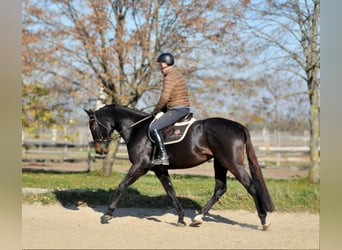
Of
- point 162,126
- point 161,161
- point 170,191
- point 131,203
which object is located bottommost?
point 131,203

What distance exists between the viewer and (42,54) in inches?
433

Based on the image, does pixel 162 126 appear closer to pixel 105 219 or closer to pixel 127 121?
pixel 127 121

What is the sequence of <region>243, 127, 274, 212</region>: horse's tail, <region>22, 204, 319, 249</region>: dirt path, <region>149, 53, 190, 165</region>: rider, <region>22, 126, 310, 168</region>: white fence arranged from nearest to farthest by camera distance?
<region>22, 204, 319, 249</region>: dirt path → <region>243, 127, 274, 212</region>: horse's tail → <region>149, 53, 190, 165</region>: rider → <region>22, 126, 310, 168</region>: white fence

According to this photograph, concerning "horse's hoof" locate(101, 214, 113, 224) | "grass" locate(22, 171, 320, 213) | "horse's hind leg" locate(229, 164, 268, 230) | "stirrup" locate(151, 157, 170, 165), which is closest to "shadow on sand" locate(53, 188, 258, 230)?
"grass" locate(22, 171, 320, 213)

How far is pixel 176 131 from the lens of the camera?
5762 mm

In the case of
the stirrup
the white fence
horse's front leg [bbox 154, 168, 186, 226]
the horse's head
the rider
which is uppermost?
the rider

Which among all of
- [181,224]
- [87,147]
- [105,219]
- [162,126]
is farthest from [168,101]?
[87,147]

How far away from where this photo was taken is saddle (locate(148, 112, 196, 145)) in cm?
575

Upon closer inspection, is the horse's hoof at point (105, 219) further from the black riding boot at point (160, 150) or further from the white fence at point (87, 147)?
the white fence at point (87, 147)

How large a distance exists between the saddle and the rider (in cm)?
7

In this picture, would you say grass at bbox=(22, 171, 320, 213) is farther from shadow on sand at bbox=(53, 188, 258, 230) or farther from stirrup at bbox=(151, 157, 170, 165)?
stirrup at bbox=(151, 157, 170, 165)

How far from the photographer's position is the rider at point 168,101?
18.5 ft

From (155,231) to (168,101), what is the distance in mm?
1659

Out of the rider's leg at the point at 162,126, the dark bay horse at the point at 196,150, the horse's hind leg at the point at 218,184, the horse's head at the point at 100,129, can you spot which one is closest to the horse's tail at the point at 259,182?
the dark bay horse at the point at 196,150
